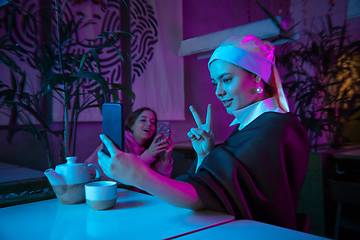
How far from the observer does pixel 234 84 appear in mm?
1165

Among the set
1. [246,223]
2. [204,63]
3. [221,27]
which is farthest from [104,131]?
[221,27]

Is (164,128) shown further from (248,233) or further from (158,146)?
(248,233)

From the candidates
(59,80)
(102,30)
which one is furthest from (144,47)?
(59,80)

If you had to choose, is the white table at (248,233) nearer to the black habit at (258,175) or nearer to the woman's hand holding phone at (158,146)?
the black habit at (258,175)

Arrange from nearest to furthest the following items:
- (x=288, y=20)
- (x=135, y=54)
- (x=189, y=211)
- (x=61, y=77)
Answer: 1. (x=189, y=211)
2. (x=61, y=77)
3. (x=288, y=20)
4. (x=135, y=54)

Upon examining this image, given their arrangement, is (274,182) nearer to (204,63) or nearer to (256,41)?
(256,41)

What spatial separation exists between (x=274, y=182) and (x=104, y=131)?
559 mm

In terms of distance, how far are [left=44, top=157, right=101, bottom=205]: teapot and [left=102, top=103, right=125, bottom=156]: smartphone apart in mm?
178

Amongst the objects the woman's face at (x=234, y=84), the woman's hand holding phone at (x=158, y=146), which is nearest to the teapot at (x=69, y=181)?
the woman's face at (x=234, y=84)

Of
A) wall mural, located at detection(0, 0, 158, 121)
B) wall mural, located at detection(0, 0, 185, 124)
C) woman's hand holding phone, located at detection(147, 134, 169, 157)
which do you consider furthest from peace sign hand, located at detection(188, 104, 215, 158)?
wall mural, located at detection(0, 0, 185, 124)

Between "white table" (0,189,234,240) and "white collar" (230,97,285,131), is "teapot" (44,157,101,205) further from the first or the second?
"white collar" (230,97,285,131)

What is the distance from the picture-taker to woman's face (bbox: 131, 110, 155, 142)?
2426 millimetres

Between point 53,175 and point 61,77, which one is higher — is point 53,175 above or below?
below

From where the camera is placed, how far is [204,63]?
4.01 metres
